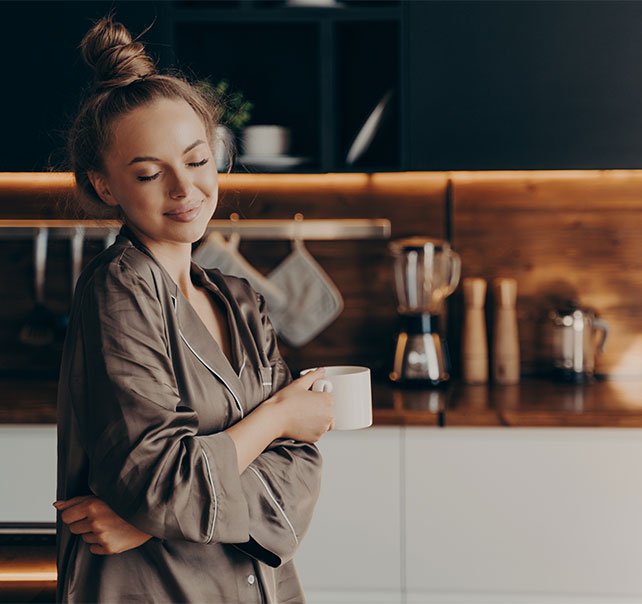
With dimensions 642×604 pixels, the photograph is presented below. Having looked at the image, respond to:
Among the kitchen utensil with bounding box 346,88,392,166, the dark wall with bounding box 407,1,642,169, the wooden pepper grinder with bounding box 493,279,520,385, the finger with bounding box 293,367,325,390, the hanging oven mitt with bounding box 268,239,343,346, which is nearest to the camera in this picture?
the finger with bounding box 293,367,325,390

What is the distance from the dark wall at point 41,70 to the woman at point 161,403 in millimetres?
1374

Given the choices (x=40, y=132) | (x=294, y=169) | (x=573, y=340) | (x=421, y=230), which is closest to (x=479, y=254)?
(x=421, y=230)

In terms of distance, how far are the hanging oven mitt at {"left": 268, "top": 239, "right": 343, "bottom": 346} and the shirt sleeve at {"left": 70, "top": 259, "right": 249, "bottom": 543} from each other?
5.46ft

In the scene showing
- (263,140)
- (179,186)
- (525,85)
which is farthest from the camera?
(263,140)

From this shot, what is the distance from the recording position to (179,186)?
1.05m

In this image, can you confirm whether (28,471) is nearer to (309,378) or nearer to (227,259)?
(227,259)

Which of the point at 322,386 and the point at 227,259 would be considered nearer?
the point at 322,386

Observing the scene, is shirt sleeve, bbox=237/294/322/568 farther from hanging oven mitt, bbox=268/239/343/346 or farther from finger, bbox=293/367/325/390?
hanging oven mitt, bbox=268/239/343/346

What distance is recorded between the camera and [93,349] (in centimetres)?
98

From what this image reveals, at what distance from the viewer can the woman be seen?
3.12 ft

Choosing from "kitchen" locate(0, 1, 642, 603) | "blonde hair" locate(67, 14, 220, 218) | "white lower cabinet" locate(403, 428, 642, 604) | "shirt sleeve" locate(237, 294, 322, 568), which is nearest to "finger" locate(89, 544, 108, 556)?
"shirt sleeve" locate(237, 294, 322, 568)

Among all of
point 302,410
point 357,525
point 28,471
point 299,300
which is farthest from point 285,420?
point 299,300

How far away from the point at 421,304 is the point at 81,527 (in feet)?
5.41

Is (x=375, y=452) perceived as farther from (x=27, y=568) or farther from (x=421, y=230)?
(x=27, y=568)
